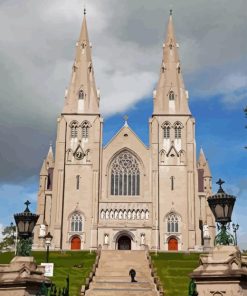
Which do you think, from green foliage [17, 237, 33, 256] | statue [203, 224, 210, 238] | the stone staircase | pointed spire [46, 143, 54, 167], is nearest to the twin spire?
pointed spire [46, 143, 54, 167]

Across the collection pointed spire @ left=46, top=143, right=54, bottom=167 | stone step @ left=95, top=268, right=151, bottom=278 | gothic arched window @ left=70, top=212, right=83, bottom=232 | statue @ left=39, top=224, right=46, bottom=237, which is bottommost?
stone step @ left=95, top=268, right=151, bottom=278

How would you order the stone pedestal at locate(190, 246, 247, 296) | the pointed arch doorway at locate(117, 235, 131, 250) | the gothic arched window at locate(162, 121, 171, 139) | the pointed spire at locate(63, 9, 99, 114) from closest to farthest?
the stone pedestal at locate(190, 246, 247, 296) → the pointed arch doorway at locate(117, 235, 131, 250) → the gothic arched window at locate(162, 121, 171, 139) → the pointed spire at locate(63, 9, 99, 114)

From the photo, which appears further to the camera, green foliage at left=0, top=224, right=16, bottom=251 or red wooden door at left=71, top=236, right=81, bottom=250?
green foliage at left=0, top=224, right=16, bottom=251

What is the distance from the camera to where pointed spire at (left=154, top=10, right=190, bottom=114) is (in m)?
73.4

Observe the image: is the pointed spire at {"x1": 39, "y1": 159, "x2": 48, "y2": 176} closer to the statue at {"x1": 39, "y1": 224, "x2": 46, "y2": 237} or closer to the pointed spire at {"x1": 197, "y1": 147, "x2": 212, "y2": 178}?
the statue at {"x1": 39, "y1": 224, "x2": 46, "y2": 237}

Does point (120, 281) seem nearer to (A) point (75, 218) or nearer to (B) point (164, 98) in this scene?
(A) point (75, 218)

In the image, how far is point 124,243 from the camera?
69000 mm

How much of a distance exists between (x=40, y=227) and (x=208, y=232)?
2227 cm

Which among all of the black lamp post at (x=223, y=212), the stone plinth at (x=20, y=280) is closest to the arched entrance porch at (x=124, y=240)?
the stone plinth at (x=20, y=280)

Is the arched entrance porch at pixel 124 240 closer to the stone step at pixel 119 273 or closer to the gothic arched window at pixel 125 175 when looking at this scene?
the gothic arched window at pixel 125 175

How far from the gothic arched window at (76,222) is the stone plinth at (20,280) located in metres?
56.8

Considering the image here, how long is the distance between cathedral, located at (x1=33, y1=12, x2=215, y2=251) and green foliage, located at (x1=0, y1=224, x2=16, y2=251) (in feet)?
75.0

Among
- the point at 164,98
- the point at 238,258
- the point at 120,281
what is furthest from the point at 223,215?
the point at 164,98

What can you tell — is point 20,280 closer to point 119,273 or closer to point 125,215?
point 119,273
